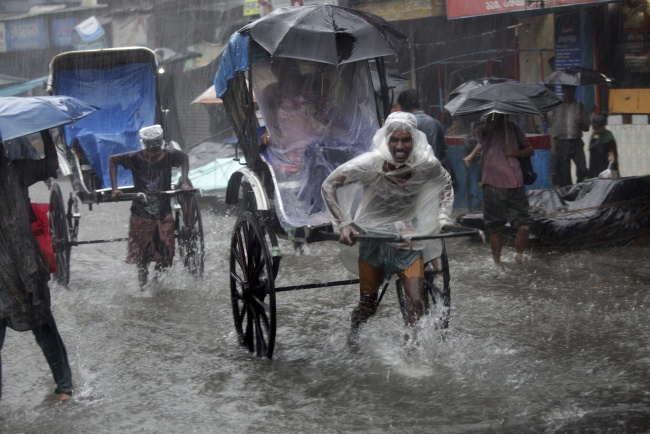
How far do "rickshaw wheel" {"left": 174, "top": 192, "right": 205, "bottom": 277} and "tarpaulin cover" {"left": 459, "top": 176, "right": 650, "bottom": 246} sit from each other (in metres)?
3.52

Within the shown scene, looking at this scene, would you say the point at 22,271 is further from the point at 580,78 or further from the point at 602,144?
the point at 580,78

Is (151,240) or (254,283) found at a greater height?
(254,283)

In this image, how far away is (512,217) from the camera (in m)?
9.03

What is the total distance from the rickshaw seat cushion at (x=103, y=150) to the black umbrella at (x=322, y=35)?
444 centimetres

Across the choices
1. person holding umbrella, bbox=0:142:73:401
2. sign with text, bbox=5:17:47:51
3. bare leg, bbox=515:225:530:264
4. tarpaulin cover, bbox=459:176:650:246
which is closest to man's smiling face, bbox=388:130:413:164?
person holding umbrella, bbox=0:142:73:401

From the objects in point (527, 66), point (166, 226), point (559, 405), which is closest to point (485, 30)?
point (527, 66)

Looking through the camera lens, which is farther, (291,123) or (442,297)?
(291,123)

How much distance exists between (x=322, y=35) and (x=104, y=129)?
5.97m

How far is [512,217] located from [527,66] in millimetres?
5316

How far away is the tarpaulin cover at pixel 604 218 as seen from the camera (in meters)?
9.55

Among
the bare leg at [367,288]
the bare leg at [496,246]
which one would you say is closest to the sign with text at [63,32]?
the bare leg at [496,246]

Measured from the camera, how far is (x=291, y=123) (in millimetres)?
6824

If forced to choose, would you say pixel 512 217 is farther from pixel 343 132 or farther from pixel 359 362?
pixel 359 362

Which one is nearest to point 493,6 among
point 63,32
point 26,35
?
point 63,32
